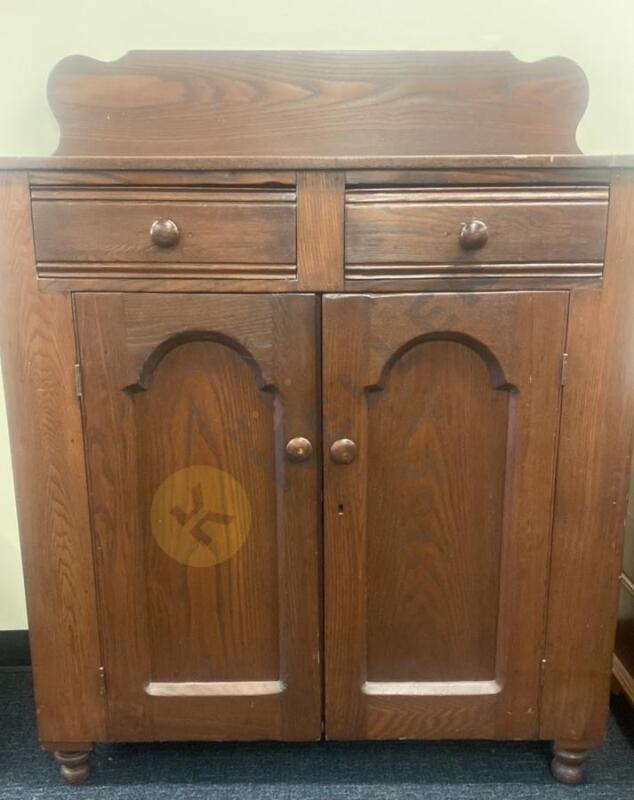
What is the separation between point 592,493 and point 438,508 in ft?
0.74

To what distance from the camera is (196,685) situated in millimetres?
1074

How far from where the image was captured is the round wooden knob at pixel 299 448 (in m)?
0.97

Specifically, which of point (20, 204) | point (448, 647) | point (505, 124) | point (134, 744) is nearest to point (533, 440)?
point (448, 647)

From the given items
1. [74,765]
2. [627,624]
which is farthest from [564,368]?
[74,765]

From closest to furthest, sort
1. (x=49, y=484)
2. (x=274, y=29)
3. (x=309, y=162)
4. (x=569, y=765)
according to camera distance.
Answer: (x=309, y=162)
(x=49, y=484)
(x=569, y=765)
(x=274, y=29)

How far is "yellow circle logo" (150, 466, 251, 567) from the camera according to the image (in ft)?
3.30

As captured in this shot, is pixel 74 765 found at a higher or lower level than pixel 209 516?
lower

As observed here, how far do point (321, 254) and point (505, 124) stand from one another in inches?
19.7

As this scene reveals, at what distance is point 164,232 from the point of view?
0.91 metres

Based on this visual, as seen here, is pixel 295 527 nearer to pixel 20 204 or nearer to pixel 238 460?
pixel 238 460

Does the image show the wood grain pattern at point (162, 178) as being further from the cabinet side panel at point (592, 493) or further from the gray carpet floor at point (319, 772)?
the gray carpet floor at point (319, 772)

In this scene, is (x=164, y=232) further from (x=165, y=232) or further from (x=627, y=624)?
(x=627, y=624)

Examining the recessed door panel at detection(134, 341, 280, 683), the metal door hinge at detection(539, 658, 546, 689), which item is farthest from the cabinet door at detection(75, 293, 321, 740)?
the metal door hinge at detection(539, 658, 546, 689)

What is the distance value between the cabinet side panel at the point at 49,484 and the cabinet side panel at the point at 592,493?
701 mm
